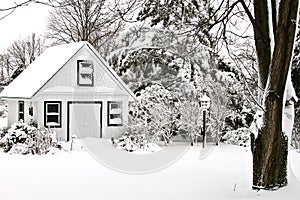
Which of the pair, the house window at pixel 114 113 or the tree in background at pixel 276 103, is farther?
the house window at pixel 114 113

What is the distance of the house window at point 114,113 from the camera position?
60.9ft

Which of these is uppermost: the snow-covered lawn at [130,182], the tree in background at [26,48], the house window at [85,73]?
the tree in background at [26,48]

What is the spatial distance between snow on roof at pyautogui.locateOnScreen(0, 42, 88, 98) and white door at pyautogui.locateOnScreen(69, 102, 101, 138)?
5.05 ft

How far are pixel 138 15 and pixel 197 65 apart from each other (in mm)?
11937

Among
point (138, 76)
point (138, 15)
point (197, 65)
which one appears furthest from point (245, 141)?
point (138, 15)

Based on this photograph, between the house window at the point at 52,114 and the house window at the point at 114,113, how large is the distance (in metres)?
2.01

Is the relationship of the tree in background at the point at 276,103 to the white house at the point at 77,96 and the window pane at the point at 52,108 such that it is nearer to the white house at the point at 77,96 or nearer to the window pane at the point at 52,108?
the white house at the point at 77,96

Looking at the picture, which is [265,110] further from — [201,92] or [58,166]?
[201,92]

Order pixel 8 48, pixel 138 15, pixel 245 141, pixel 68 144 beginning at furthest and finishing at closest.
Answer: pixel 8 48 < pixel 245 141 < pixel 68 144 < pixel 138 15

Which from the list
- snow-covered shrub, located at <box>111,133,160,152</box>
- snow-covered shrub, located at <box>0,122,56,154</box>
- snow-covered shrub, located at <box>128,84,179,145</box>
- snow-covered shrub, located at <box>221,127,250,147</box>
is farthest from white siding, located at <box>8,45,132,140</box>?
snow-covered shrub, located at <box>221,127,250,147</box>

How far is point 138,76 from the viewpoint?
20156 millimetres

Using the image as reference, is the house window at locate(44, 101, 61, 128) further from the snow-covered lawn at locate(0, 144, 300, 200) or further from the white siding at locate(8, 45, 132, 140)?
the snow-covered lawn at locate(0, 144, 300, 200)

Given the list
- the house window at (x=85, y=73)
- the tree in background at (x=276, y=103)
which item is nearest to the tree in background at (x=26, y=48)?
the house window at (x=85, y=73)

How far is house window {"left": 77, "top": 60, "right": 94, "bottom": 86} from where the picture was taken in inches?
714
